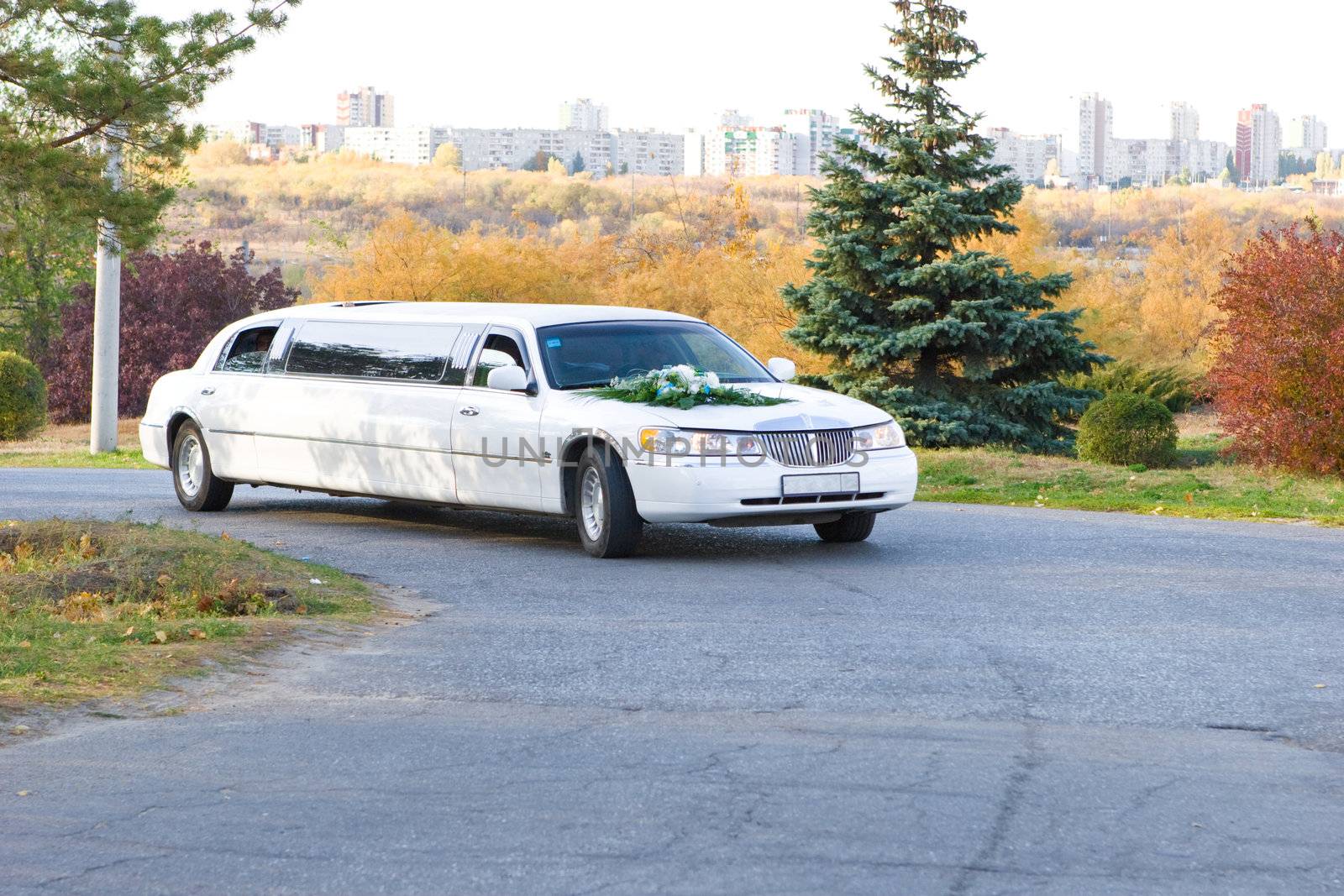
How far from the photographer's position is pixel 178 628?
7707 millimetres

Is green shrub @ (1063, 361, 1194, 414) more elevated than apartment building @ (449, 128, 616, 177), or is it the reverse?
apartment building @ (449, 128, 616, 177)

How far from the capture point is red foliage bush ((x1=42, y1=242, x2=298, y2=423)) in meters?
42.7

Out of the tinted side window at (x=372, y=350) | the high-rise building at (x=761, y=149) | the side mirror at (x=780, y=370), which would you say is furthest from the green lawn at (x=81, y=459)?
the high-rise building at (x=761, y=149)

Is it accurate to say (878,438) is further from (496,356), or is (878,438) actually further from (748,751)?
(748,751)

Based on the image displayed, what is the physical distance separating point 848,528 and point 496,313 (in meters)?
3.02

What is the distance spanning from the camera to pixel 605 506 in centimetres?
1050

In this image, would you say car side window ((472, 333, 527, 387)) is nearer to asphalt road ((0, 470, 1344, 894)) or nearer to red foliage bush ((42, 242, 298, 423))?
asphalt road ((0, 470, 1344, 894))

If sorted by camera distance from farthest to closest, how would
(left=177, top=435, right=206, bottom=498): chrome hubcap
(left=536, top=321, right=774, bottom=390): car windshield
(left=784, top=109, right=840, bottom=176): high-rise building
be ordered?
(left=784, top=109, right=840, bottom=176): high-rise building < (left=177, top=435, right=206, bottom=498): chrome hubcap < (left=536, top=321, right=774, bottom=390): car windshield

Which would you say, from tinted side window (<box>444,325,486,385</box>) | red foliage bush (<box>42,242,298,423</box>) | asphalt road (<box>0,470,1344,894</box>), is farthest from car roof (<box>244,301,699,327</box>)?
red foliage bush (<box>42,242,298,423</box>)

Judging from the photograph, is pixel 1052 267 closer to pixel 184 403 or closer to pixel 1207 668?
pixel 184 403

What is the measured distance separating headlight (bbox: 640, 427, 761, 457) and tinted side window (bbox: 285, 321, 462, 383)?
2.21m

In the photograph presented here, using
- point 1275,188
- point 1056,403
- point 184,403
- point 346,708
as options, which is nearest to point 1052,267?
point 1056,403

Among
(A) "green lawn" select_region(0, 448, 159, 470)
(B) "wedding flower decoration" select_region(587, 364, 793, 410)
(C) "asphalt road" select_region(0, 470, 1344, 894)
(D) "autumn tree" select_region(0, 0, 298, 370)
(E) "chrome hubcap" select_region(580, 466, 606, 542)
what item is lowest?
(C) "asphalt road" select_region(0, 470, 1344, 894)

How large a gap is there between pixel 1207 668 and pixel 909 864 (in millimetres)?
3248
